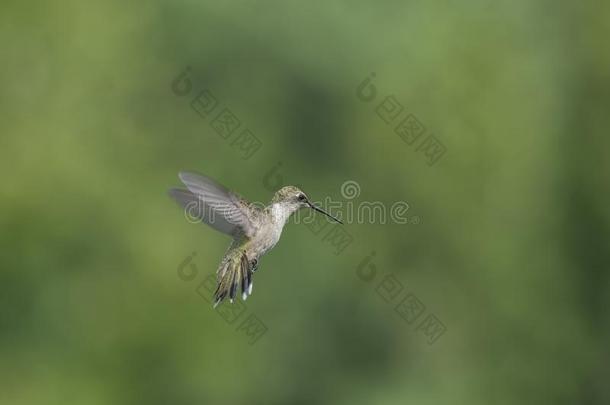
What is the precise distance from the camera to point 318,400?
6.77 metres

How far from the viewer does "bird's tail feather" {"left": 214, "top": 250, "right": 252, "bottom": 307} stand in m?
2.31

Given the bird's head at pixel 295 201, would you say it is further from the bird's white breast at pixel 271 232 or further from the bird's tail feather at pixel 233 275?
the bird's tail feather at pixel 233 275

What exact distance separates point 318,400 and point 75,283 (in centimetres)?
218

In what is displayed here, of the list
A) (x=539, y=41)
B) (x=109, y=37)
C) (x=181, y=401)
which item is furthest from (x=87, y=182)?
(x=539, y=41)

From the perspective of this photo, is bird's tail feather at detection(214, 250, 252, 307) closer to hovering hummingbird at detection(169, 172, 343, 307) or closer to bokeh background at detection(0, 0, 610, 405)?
hovering hummingbird at detection(169, 172, 343, 307)

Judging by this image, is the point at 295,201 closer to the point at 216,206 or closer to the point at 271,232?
the point at 271,232

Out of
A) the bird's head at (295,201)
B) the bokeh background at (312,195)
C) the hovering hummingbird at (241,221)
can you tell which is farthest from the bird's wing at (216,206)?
the bokeh background at (312,195)

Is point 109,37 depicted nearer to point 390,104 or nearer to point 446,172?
point 390,104

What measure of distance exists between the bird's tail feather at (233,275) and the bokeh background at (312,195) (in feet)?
10.8

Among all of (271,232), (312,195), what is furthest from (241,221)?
(312,195)

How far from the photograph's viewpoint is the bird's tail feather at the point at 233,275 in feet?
7.58

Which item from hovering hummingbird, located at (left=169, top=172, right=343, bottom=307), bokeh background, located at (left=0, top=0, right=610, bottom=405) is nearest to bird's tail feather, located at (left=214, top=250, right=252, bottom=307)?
hovering hummingbird, located at (left=169, top=172, right=343, bottom=307)

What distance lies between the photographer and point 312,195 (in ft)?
22.2

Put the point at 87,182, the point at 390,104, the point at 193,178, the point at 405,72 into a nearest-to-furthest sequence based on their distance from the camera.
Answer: the point at 193,178, the point at 87,182, the point at 390,104, the point at 405,72
